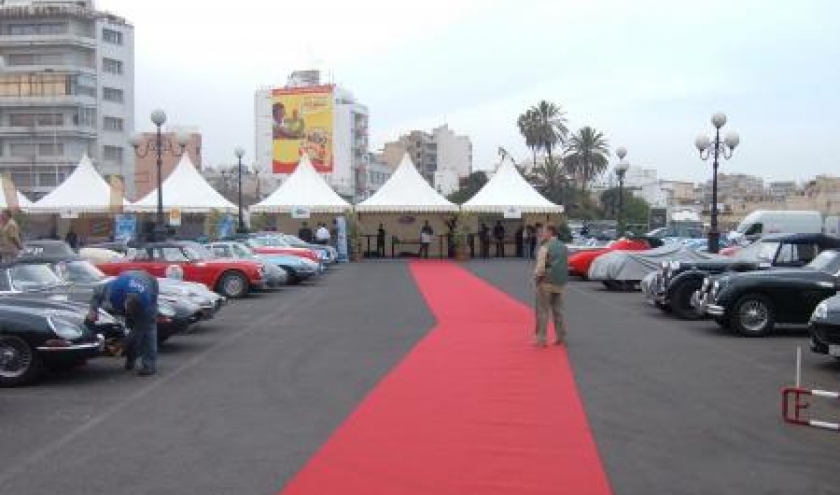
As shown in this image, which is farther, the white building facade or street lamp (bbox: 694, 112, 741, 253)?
the white building facade

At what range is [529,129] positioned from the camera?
87.8 meters

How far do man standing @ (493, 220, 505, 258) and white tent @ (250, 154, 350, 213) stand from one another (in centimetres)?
743

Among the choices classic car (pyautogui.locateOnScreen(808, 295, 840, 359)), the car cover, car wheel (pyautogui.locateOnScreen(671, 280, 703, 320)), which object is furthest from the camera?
the car cover

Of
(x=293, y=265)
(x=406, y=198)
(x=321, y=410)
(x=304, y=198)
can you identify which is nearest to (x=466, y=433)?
(x=321, y=410)

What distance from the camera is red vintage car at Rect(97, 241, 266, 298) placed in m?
20.5

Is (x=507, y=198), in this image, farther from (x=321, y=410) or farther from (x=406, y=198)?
(x=321, y=410)

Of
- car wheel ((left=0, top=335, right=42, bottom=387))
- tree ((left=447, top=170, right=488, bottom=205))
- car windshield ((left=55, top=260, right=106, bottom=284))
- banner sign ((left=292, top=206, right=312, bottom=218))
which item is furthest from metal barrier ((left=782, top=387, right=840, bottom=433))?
tree ((left=447, top=170, right=488, bottom=205))

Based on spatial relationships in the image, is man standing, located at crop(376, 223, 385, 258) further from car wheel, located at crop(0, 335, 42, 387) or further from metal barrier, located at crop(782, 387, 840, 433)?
metal barrier, located at crop(782, 387, 840, 433)

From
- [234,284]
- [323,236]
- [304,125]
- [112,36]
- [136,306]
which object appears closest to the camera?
[136,306]

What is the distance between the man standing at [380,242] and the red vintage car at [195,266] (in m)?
21.4

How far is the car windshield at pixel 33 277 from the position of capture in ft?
41.4

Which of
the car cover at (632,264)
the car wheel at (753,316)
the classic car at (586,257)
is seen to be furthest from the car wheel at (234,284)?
the car wheel at (753,316)

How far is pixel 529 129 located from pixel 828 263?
7380 cm

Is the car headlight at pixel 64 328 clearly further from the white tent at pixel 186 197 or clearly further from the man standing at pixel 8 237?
the white tent at pixel 186 197
